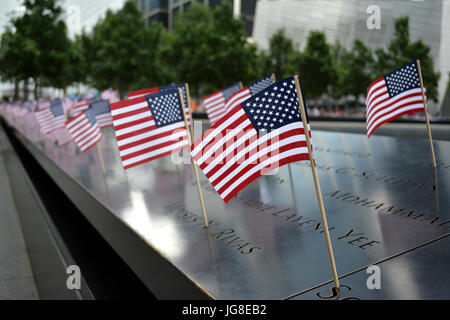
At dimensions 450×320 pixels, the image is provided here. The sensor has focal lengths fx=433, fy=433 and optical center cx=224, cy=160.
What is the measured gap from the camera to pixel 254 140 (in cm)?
370

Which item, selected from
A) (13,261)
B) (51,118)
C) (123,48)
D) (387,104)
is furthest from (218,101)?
(123,48)

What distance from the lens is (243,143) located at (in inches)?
149

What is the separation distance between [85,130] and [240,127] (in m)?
6.42

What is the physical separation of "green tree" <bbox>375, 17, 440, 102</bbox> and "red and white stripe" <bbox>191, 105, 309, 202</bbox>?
2001 centimetres

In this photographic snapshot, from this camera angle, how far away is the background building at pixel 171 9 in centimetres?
5626

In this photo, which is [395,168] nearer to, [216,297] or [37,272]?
[216,297]

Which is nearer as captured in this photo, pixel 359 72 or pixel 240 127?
pixel 240 127

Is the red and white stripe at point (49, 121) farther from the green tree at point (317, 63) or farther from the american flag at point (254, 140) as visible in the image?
the green tree at point (317, 63)

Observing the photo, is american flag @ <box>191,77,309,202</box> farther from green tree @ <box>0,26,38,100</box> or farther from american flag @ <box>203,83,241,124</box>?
green tree @ <box>0,26,38,100</box>

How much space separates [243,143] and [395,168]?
13.1ft

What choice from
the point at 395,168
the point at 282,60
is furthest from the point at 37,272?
the point at 282,60

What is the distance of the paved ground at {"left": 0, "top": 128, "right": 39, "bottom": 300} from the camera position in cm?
584

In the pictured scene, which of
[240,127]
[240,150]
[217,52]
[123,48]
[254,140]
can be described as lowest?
[240,150]

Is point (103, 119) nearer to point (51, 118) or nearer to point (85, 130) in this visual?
point (85, 130)
